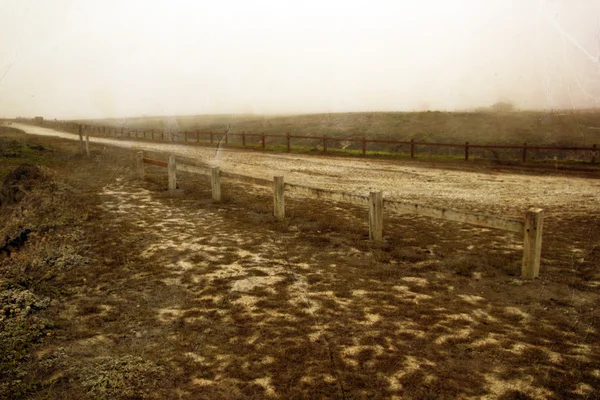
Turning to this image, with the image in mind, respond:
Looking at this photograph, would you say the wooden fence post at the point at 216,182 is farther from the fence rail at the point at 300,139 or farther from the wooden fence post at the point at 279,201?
the fence rail at the point at 300,139

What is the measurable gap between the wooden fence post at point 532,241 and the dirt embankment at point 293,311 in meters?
0.22

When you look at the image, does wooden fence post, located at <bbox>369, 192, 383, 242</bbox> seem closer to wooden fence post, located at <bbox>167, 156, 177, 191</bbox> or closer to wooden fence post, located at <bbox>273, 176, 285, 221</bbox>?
wooden fence post, located at <bbox>273, 176, 285, 221</bbox>

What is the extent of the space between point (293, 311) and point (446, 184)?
11.4m

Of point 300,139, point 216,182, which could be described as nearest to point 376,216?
point 216,182

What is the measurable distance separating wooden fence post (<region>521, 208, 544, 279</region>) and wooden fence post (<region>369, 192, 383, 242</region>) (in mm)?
2473

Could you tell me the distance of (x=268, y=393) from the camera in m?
3.47

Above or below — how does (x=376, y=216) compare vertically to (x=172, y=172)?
below

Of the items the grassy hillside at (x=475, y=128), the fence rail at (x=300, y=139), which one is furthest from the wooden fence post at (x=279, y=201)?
the grassy hillside at (x=475, y=128)

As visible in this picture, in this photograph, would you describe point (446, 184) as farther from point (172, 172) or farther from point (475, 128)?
point (475, 128)

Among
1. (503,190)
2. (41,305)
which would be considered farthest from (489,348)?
(503,190)

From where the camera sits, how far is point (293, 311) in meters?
5.00

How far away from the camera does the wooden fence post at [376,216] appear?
7.66 m

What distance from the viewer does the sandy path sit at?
1145 cm

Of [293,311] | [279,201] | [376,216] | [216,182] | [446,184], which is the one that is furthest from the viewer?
[446,184]
